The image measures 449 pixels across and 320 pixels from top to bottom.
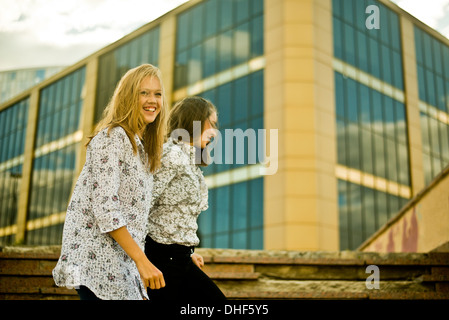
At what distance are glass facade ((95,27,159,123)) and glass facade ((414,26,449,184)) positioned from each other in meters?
14.5

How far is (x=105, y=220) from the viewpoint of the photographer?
7.29 ft

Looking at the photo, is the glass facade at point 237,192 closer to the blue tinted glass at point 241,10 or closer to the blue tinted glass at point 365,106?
the blue tinted glass at point 241,10

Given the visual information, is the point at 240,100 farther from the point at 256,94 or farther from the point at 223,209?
the point at 223,209

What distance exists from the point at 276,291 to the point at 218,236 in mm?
20539

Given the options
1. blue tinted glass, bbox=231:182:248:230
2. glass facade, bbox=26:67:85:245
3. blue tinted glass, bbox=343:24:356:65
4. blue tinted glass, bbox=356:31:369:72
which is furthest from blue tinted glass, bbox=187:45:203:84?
Answer: glass facade, bbox=26:67:85:245

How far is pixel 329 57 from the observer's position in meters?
25.7

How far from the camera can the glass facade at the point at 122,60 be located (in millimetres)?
32125

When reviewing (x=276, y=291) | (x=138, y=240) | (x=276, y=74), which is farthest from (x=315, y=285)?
(x=276, y=74)

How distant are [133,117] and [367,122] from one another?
25053mm

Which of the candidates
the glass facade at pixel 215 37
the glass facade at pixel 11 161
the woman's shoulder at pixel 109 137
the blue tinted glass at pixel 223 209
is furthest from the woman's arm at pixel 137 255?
the glass facade at pixel 11 161

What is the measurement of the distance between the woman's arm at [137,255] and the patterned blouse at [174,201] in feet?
2.48

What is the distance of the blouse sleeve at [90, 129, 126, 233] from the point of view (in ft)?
7.30

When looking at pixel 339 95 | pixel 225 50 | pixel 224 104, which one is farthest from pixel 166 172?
pixel 225 50
